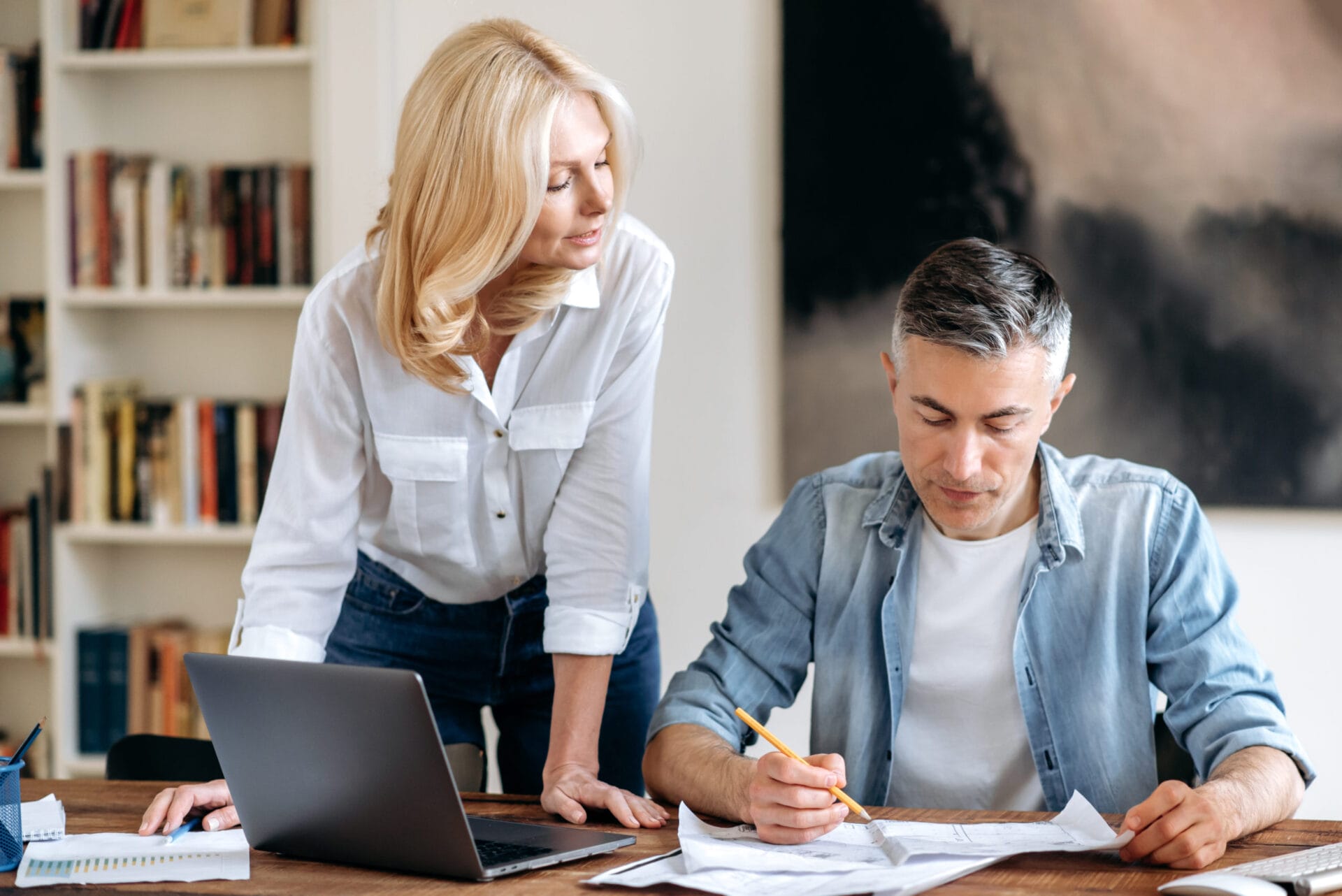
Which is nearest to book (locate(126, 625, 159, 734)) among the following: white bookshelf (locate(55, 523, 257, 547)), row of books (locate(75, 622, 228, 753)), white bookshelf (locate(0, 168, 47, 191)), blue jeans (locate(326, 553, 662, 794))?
row of books (locate(75, 622, 228, 753))

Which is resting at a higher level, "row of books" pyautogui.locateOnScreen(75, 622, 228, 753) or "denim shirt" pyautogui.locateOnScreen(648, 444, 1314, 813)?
"denim shirt" pyautogui.locateOnScreen(648, 444, 1314, 813)

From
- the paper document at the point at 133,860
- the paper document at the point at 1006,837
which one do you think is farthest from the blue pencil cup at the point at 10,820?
the paper document at the point at 1006,837

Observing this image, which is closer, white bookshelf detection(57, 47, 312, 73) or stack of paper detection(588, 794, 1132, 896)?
stack of paper detection(588, 794, 1132, 896)

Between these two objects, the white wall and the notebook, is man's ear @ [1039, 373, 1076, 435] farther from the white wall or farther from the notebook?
the notebook

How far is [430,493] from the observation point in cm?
172

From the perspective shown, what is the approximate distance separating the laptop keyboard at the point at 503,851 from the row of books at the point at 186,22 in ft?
7.37

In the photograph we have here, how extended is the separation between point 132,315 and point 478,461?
5.88ft

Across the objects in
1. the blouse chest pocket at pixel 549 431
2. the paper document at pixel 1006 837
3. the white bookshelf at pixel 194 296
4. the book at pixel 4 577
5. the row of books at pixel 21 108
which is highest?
the row of books at pixel 21 108

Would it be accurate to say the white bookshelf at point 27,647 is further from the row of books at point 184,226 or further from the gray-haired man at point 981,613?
the gray-haired man at point 981,613

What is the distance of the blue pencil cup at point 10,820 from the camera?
1.23m

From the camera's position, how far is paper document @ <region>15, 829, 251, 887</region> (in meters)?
1.19

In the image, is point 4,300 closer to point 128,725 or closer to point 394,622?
point 128,725

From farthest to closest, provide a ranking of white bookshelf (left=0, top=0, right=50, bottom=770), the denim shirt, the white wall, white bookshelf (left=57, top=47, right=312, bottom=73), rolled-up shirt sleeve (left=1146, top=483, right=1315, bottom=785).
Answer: white bookshelf (left=0, top=0, right=50, bottom=770) < white bookshelf (left=57, top=47, right=312, bottom=73) < the white wall < the denim shirt < rolled-up shirt sleeve (left=1146, top=483, right=1315, bottom=785)

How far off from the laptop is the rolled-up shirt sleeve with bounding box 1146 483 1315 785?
72 centimetres
